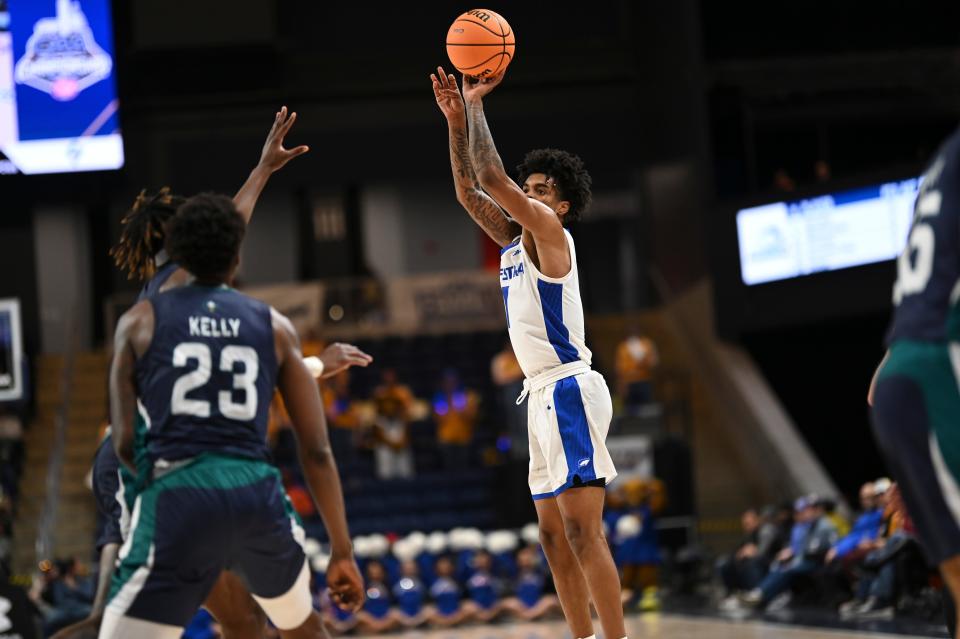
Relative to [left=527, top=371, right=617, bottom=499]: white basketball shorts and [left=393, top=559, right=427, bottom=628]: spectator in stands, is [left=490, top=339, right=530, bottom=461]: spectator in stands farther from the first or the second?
[left=527, top=371, right=617, bottom=499]: white basketball shorts

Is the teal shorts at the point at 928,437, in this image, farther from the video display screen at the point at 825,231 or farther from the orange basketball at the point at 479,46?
the video display screen at the point at 825,231

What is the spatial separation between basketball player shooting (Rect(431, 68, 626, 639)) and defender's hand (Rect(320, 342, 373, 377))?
0.92 meters

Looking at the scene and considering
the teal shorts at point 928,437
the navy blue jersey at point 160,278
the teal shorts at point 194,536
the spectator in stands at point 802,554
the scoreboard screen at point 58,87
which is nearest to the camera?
the teal shorts at point 928,437

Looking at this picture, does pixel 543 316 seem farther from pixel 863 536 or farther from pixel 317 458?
pixel 863 536

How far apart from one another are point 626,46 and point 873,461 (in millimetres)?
8920

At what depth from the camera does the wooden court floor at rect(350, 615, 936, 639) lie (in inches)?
402

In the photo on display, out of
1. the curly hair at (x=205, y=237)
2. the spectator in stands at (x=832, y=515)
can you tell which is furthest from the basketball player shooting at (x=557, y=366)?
the spectator in stands at (x=832, y=515)

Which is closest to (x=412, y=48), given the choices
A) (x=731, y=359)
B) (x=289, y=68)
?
(x=289, y=68)

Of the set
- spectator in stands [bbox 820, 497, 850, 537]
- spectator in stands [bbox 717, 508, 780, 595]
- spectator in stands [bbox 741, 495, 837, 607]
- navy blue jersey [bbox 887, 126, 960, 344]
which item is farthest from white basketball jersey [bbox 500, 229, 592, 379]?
spectator in stands [bbox 717, 508, 780, 595]

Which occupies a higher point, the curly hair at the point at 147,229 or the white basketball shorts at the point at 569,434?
the curly hair at the point at 147,229

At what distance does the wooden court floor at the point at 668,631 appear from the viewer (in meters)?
10.2

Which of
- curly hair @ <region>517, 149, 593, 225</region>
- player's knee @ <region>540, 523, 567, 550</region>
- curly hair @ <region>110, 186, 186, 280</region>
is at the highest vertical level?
curly hair @ <region>517, 149, 593, 225</region>

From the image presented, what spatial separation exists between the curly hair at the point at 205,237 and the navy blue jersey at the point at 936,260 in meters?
1.96

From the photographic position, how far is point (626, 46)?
25.9 meters
